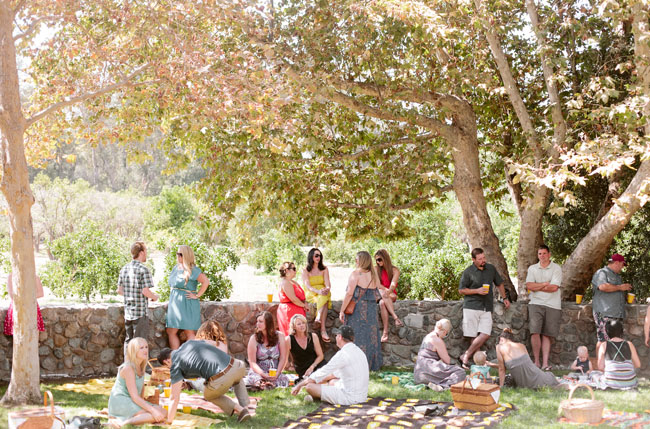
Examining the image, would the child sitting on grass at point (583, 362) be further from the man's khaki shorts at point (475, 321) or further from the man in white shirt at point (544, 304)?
the man's khaki shorts at point (475, 321)

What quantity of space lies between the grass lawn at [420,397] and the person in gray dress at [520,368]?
0.15 m

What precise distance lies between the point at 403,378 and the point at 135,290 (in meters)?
3.47

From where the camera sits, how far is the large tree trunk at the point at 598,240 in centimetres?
835

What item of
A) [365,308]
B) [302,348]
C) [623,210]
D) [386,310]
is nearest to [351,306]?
[365,308]

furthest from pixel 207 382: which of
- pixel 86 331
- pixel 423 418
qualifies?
pixel 86 331

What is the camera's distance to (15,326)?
6.48 m

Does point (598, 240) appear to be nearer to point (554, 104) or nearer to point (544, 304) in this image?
point (544, 304)

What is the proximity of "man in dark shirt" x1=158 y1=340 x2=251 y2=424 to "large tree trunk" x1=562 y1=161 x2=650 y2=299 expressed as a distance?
511 cm

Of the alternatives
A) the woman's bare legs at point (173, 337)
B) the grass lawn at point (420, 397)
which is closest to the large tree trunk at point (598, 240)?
the grass lawn at point (420, 397)

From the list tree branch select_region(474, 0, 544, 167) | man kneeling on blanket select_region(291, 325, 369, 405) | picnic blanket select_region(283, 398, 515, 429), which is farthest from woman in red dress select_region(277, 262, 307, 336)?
tree branch select_region(474, 0, 544, 167)

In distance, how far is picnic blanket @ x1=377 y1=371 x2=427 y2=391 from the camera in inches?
299

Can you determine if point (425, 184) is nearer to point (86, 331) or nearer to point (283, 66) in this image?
point (283, 66)

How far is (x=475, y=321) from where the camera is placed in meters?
8.73

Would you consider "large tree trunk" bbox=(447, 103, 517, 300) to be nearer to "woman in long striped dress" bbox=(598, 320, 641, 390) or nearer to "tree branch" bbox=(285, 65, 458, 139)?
"tree branch" bbox=(285, 65, 458, 139)
